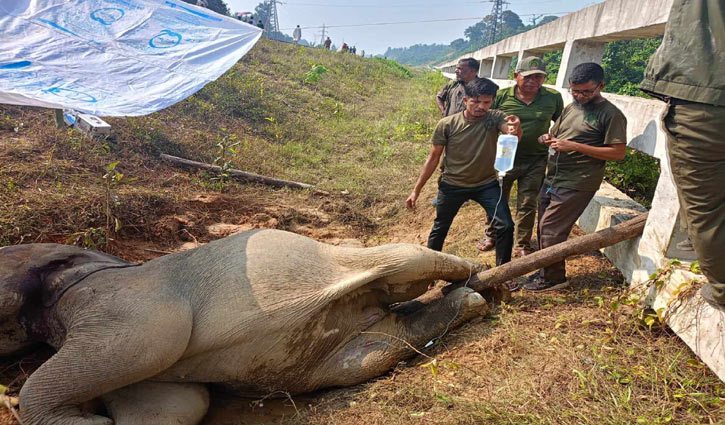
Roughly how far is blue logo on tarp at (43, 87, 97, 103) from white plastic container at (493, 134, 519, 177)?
10.1 ft

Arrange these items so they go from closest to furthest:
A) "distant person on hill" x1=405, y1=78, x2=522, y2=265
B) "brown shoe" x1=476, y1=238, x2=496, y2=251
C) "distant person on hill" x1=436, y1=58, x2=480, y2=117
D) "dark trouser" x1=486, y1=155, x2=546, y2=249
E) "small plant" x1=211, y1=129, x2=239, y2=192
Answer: "distant person on hill" x1=405, y1=78, x2=522, y2=265 → "dark trouser" x1=486, y1=155, x2=546, y2=249 → "brown shoe" x1=476, y1=238, x2=496, y2=251 → "distant person on hill" x1=436, y1=58, x2=480, y2=117 → "small plant" x1=211, y1=129, x2=239, y2=192

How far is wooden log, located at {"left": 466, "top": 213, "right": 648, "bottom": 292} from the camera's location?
323 centimetres

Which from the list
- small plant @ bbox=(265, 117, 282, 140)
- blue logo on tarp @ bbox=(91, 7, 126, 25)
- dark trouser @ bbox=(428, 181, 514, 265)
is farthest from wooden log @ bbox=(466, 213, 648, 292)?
small plant @ bbox=(265, 117, 282, 140)

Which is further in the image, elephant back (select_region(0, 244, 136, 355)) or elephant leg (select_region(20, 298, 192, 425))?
elephant back (select_region(0, 244, 136, 355))

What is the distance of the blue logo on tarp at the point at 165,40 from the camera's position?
4184 millimetres

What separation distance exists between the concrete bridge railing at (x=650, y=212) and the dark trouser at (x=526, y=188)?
61cm

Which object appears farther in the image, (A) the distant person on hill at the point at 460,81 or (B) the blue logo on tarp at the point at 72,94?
(A) the distant person on hill at the point at 460,81

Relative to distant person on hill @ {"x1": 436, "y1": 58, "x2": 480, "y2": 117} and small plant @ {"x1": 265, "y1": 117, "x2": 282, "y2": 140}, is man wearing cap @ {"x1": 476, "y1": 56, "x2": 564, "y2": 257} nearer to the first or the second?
distant person on hill @ {"x1": 436, "y1": 58, "x2": 480, "y2": 117}

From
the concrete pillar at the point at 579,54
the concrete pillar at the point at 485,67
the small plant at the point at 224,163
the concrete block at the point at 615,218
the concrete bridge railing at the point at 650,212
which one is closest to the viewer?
the concrete bridge railing at the point at 650,212

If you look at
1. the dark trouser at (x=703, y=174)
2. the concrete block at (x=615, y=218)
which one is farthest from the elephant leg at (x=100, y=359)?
the concrete block at (x=615, y=218)

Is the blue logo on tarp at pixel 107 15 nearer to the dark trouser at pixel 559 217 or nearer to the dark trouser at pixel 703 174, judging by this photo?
the dark trouser at pixel 559 217

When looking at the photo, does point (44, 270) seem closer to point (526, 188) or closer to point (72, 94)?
point (72, 94)

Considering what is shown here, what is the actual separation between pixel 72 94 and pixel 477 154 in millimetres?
3087

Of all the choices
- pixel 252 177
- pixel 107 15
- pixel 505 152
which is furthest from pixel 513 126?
pixel 252 177
